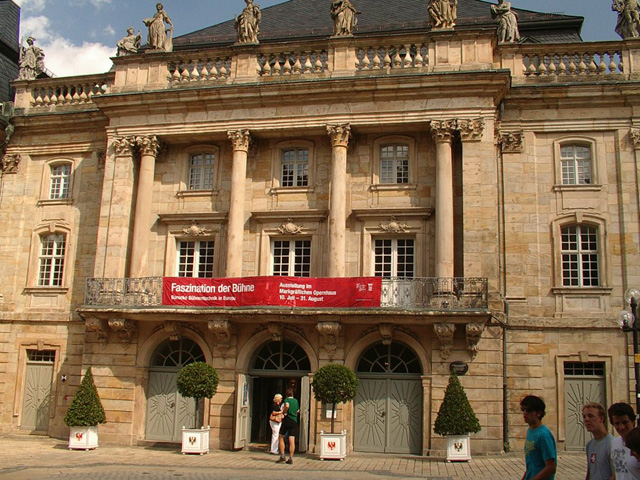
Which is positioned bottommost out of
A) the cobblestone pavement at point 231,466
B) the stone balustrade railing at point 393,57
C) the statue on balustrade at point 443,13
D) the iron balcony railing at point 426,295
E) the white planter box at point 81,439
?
the cobblestone pavement at point 231,466

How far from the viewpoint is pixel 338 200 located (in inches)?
851

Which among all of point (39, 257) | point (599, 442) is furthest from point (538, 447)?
point (39, 257)

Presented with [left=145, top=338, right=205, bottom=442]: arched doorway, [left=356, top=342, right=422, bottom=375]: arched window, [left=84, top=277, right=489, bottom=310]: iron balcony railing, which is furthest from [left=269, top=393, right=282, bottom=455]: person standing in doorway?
[left=84, top=277, right=489, bottom=310]: iron balcony railing

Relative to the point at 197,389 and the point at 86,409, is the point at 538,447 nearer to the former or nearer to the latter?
the point at 197,389

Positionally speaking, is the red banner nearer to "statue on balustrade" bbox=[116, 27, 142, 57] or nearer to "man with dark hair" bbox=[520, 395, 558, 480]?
"statue on balustrade" bbox=[116, 27, 142, 57]

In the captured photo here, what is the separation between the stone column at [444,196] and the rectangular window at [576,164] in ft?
11.8

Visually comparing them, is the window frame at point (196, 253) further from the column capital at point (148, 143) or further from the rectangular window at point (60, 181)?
the rectangular window at point (60, 181)

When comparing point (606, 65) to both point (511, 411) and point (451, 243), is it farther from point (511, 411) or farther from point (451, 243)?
point (511, 411)

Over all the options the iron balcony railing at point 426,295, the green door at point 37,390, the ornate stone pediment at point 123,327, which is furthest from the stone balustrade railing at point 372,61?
the green door at point 37,390

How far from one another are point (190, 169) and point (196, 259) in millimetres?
3029

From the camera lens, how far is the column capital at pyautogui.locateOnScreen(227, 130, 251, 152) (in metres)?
22.7

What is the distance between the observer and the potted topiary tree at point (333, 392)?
18.5 m

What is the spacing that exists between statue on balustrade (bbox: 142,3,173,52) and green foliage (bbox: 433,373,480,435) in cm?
1416

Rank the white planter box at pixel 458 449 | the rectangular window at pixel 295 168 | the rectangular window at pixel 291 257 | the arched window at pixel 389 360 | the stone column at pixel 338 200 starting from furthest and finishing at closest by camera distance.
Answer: the rectangular window at pixel 295 168 → the rectangular window at pixel 291 257 → the stone column at pixel 338 200 → the arched window at pixel 389 360 → the white planter box at pixel 458 449
